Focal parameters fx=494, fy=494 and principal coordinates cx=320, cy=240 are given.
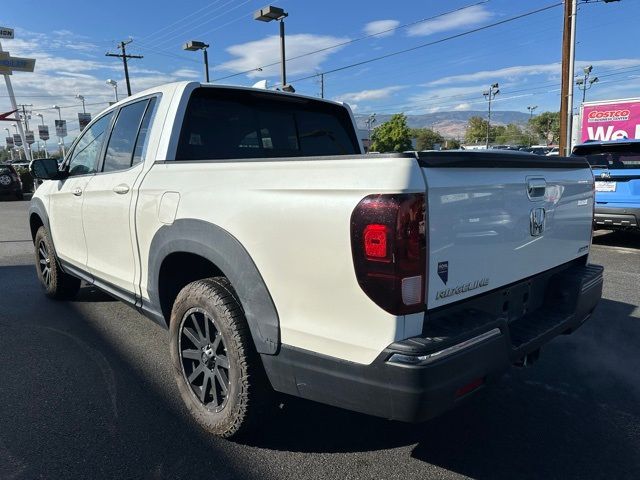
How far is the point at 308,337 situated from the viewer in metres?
2.11

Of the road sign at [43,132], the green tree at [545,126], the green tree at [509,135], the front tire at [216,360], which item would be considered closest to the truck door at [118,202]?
the front tire at [216,360]

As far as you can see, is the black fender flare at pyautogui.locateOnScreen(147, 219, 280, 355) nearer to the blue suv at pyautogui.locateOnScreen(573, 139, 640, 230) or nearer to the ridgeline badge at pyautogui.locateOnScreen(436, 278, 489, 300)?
the ridgeline badge at pyautogui.locateOnScreen(436, 278, 489, 300)

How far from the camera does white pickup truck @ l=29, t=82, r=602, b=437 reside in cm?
189

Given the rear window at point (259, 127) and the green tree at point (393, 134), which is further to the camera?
the green tree at point (393, 134)

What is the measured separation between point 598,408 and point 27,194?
27.9 meters

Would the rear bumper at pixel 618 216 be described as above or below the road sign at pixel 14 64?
below

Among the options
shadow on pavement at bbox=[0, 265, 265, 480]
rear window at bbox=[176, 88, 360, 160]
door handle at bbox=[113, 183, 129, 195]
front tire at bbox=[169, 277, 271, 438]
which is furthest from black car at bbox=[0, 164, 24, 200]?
front tire at bbox=[169, 277, 271, 438]

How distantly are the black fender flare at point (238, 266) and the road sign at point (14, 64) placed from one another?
44787 millimetres

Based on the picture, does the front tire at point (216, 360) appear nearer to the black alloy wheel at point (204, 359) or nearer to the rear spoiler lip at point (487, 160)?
the black alloy wheel at point (204, 359)

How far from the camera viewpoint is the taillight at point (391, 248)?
6.04 feet

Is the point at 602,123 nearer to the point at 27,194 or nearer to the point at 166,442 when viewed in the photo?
the point at 166,442

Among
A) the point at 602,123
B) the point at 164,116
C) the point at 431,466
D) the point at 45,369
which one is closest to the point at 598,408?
the point at 431,466

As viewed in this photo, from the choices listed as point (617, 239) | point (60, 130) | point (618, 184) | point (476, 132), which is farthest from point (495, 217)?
point (476, 132)

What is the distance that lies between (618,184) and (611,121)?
34.4ft
